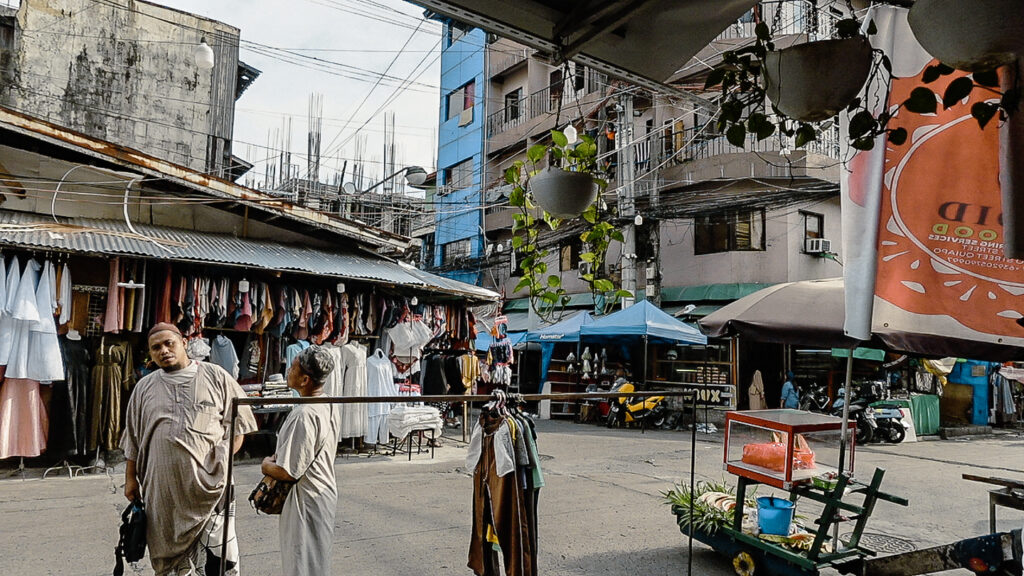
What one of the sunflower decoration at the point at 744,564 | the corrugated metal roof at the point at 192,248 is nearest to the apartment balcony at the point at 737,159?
the corrugated metal roof at the point at 192,248

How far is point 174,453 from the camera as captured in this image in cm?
358

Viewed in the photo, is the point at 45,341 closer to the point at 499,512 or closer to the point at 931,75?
the point at 499,512

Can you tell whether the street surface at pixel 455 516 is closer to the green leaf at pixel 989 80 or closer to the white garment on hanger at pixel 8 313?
the white garment on hanger at pixel 8 313

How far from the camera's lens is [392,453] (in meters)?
10.3

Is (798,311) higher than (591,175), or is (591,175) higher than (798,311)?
(591,175)

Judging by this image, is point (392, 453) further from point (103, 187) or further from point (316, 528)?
point (316, 528)

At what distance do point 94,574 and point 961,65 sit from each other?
19.3 ft

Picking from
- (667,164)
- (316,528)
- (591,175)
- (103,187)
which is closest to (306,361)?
(316,528)

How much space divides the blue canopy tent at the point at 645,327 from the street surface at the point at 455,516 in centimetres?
370

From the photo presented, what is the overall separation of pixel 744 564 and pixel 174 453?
3936 mm

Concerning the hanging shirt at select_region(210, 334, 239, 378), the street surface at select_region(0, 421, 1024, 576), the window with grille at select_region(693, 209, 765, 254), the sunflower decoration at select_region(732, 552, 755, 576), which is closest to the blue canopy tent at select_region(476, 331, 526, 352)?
the window with grille at select_region(693, 209, 765, 254)

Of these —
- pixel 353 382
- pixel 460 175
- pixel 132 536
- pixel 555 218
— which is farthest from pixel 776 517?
pixel 460 175

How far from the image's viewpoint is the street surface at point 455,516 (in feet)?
16.5

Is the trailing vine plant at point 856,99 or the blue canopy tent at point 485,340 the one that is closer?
the trailing vine plant at point 856,99
